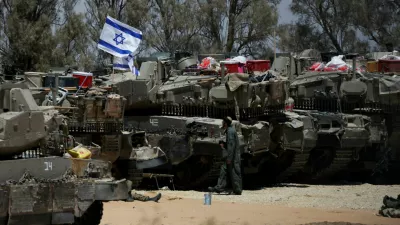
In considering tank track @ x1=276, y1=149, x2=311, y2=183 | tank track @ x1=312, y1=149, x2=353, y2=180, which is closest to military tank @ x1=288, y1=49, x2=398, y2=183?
tank track @ x1=312, y1=149, x2=353, y2=180

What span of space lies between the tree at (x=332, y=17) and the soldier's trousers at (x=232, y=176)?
933 inches

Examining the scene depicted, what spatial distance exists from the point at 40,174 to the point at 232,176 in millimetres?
6932

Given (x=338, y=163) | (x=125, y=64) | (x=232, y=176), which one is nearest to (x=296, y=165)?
(x=338, y=163)

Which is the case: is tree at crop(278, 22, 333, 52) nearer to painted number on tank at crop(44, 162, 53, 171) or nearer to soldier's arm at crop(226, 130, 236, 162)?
soldier's arm at crop(226, 130, 236, 162)

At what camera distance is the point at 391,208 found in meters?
12.2

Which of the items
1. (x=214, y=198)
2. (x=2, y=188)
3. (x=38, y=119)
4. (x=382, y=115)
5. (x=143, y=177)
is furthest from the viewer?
(x=382, y=115)

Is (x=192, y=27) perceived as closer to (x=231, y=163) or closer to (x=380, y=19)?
(x=380, y=19)

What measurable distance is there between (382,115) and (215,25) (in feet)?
58.6

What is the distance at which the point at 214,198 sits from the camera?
49.4 feet

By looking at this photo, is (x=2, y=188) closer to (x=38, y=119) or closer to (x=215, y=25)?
→ (x=38, y=119)

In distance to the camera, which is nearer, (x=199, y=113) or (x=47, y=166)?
(x=47, y=166)

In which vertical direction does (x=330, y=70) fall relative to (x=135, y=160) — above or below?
above

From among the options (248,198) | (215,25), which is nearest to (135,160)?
(248,198)

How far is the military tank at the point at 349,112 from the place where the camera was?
20391 millimetres
